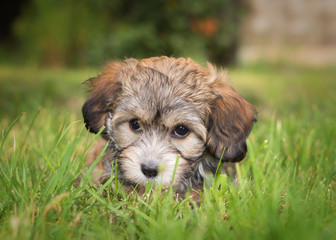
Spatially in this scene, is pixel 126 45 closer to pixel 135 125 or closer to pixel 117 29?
pixel 117 29

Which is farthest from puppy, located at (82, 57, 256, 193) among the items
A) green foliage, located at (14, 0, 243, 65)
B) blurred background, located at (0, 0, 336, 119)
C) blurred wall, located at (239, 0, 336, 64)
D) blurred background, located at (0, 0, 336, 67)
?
blurred wall, located at (239, 0, 336, 64)

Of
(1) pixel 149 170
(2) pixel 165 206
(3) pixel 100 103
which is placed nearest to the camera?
→ (2) pixel 165 206

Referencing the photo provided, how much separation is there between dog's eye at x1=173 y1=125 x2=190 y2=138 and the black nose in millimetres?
329

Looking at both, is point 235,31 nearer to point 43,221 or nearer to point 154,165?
point 154,165

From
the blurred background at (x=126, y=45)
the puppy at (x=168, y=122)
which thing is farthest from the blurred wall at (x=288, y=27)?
the puppy at (x=168, y=122)

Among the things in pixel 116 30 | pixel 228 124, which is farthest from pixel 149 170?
pixel 116 30

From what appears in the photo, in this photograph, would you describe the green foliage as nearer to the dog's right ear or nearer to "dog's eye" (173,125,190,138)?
the dog's right ear

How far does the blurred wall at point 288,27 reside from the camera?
13.5 metres

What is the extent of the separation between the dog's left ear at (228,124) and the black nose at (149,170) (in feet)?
1.42

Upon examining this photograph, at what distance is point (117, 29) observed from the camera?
30.0 ft

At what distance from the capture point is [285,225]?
5.96 feet

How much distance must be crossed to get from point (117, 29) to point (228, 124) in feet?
22.8

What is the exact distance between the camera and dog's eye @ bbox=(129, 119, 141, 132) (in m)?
2.72

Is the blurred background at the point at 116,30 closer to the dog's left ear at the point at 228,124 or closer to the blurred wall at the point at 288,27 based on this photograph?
the blurred wall at the point at 288,27
